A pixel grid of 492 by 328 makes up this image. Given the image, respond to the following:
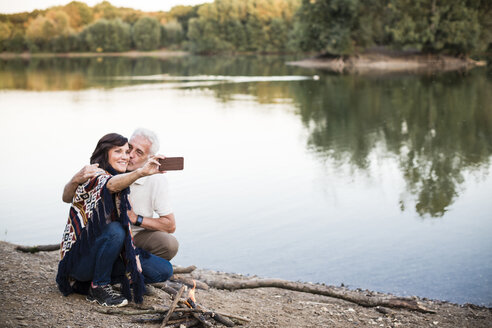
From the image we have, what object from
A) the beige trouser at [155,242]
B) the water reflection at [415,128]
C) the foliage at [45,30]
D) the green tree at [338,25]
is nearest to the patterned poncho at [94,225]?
the beige trouser at [155,242]

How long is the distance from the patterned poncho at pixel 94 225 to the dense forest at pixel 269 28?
5685cm

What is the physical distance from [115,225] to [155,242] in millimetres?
603

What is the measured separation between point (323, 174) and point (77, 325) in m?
9.90

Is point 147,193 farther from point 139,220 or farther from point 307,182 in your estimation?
point 307,182

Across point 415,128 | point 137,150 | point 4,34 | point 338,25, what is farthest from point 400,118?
point 4,34

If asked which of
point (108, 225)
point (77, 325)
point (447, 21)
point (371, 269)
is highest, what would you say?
point (447, 21)

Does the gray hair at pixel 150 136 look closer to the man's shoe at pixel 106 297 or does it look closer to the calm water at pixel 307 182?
the man's shoe at pixel 106 297

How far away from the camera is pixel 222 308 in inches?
204

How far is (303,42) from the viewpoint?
219 ft

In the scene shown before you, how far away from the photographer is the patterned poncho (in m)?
4.31

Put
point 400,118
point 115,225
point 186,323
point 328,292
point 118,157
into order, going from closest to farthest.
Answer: point 186,323 → point 115,225 → point 118,157 → point 328,292 → point 400,118

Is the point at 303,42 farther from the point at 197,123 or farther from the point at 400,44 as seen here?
the point at 197,123

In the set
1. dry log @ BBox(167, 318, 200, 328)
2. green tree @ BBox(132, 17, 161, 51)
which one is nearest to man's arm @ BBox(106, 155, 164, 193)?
dry log @ BBox(167, 318, 200, 328)

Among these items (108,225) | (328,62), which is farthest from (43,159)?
(328,62)
